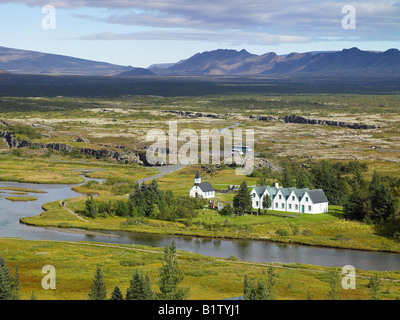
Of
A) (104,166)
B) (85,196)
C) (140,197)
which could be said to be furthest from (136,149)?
(140,197)

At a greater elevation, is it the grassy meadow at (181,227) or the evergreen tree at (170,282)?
the evergreen tree at (170,282)

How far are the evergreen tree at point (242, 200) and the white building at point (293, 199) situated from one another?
2660 millimetres

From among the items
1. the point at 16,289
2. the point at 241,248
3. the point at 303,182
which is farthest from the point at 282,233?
the point at 16,289

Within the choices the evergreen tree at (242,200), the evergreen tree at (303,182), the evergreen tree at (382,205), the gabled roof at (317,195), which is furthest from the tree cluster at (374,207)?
the evergreen tree at (242,200)

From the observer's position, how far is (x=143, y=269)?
4606 cm

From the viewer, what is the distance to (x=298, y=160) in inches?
4540

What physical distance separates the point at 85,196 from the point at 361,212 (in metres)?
38.3

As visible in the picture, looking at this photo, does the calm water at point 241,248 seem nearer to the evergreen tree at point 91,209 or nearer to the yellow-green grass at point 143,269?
the yellow-green grass at point 143,269

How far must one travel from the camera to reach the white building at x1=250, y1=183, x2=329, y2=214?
2623 inches

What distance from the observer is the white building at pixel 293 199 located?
66.6m

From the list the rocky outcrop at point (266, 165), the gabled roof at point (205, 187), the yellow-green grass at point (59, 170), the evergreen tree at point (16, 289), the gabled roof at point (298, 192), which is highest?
the evergreen tree at point (16, 289)
